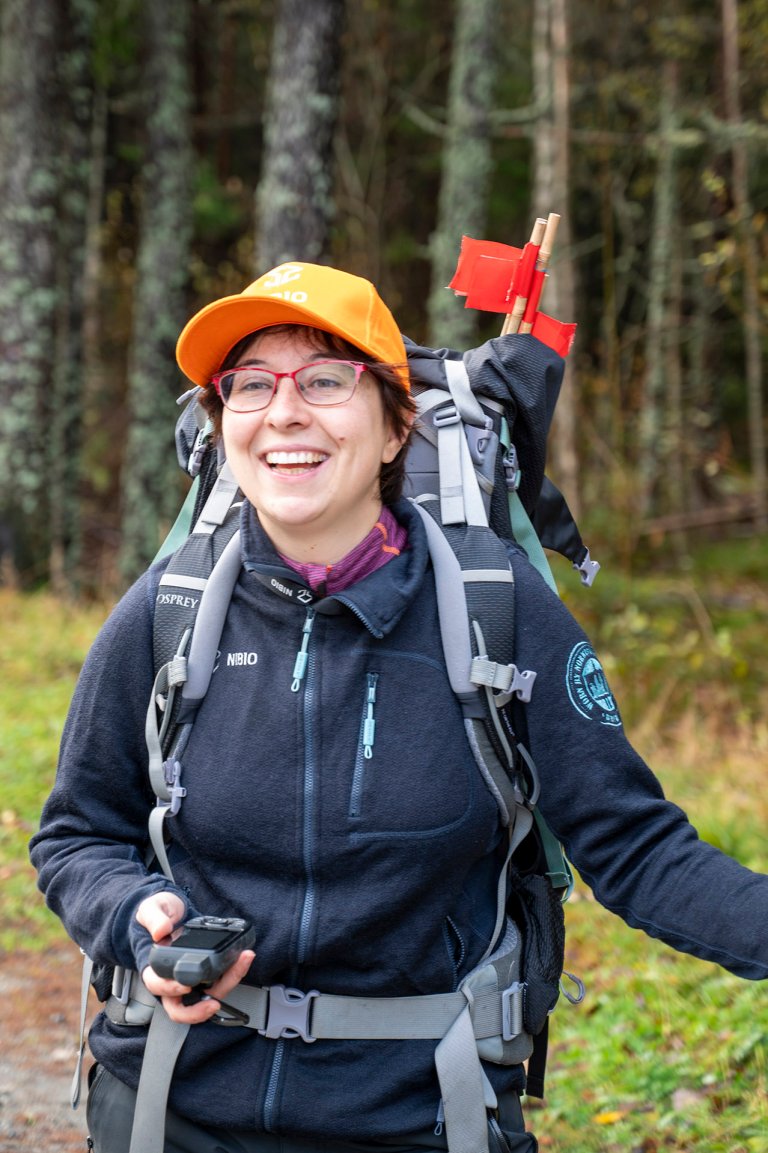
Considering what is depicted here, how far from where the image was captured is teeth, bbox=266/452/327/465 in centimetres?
215

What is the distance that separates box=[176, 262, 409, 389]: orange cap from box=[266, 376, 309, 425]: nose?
0.39 feet

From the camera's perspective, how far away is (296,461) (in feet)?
7.05

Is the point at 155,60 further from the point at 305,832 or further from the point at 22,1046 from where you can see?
the point at 305,832

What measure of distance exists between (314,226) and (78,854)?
795 cm

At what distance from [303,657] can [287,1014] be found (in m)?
0.60

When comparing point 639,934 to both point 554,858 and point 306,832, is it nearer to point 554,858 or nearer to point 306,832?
point 554,858

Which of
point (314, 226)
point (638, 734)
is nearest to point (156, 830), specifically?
point (638, 734)

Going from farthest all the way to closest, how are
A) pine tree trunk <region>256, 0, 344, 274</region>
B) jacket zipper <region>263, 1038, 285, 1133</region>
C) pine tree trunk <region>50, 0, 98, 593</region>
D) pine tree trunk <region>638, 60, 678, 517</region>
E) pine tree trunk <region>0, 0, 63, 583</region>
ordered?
pine tree trunk <region>638, 60, 678, 517</region>, pine tree trunk <region>50, 0, 98, 593</region>, pine tree trunk <region>0, 0, 63, 583</region>, pine tree trunk <region>256, 0, 344, 274</region>, jacket zipper <region>263, 1038, 285, 1133</region>

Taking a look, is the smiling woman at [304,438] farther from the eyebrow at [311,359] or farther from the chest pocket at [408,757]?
the chest pocket at [408,757]

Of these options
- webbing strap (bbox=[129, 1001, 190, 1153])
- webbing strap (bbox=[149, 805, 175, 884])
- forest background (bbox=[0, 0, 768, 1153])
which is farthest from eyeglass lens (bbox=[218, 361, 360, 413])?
forest background (bbox=[0, 0, 768, 1153])

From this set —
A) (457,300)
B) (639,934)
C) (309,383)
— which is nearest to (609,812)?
(309,383)

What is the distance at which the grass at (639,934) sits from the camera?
3.66m

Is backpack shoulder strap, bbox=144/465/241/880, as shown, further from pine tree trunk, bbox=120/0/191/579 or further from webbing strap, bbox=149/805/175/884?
pine tree trunk, bbox=120/0/191/579

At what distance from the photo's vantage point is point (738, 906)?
6.57 ft
